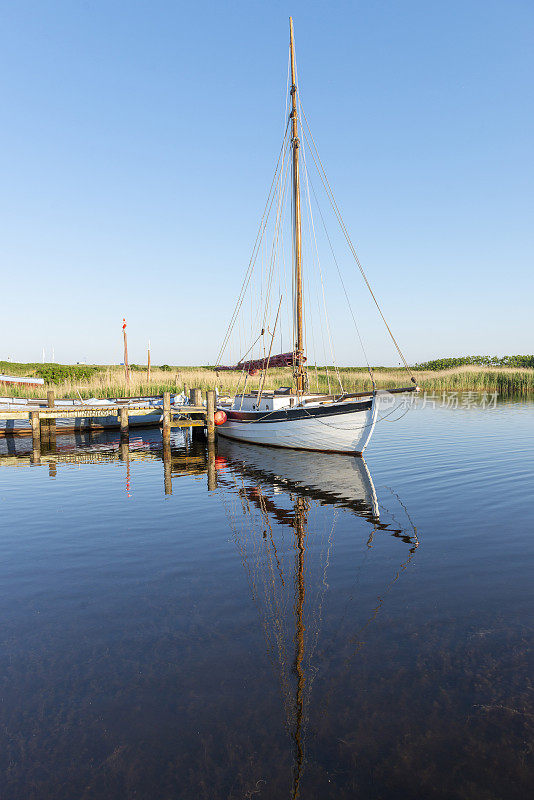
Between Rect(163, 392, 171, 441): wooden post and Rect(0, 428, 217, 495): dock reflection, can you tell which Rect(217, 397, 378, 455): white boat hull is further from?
Rect(163, 392, 171, 441): wooden post

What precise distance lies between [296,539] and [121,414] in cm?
1796

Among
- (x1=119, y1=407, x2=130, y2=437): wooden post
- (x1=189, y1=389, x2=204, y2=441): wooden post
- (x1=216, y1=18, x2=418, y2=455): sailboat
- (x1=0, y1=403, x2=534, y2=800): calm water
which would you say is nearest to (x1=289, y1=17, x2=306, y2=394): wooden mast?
(x1=216, y1=18, x2=418, y2=455): sailboat

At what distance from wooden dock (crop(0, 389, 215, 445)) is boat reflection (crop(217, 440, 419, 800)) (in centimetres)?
520

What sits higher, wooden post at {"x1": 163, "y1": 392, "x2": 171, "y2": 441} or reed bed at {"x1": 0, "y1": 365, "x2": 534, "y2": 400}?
reed bed at {"x1": 0, "y1": 365, "x2": 534, "y2": 400}

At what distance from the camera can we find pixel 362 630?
6148mm

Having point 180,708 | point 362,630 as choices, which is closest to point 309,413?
point 362,630

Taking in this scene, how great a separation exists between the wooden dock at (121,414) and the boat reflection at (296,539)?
17.1 feet

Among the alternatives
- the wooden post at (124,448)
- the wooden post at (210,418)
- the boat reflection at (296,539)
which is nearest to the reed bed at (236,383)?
the wooden post at (210,418)

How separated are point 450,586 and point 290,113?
24817mm

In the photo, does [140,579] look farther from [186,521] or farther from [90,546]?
[186,521]

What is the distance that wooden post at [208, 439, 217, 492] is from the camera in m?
15.4

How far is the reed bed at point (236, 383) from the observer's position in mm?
37969

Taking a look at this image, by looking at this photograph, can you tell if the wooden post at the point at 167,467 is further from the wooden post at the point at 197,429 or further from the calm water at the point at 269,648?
the wooden post at the point at 197,429

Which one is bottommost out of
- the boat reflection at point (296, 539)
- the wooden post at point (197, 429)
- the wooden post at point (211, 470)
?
the wooden post at point (211, 470)
